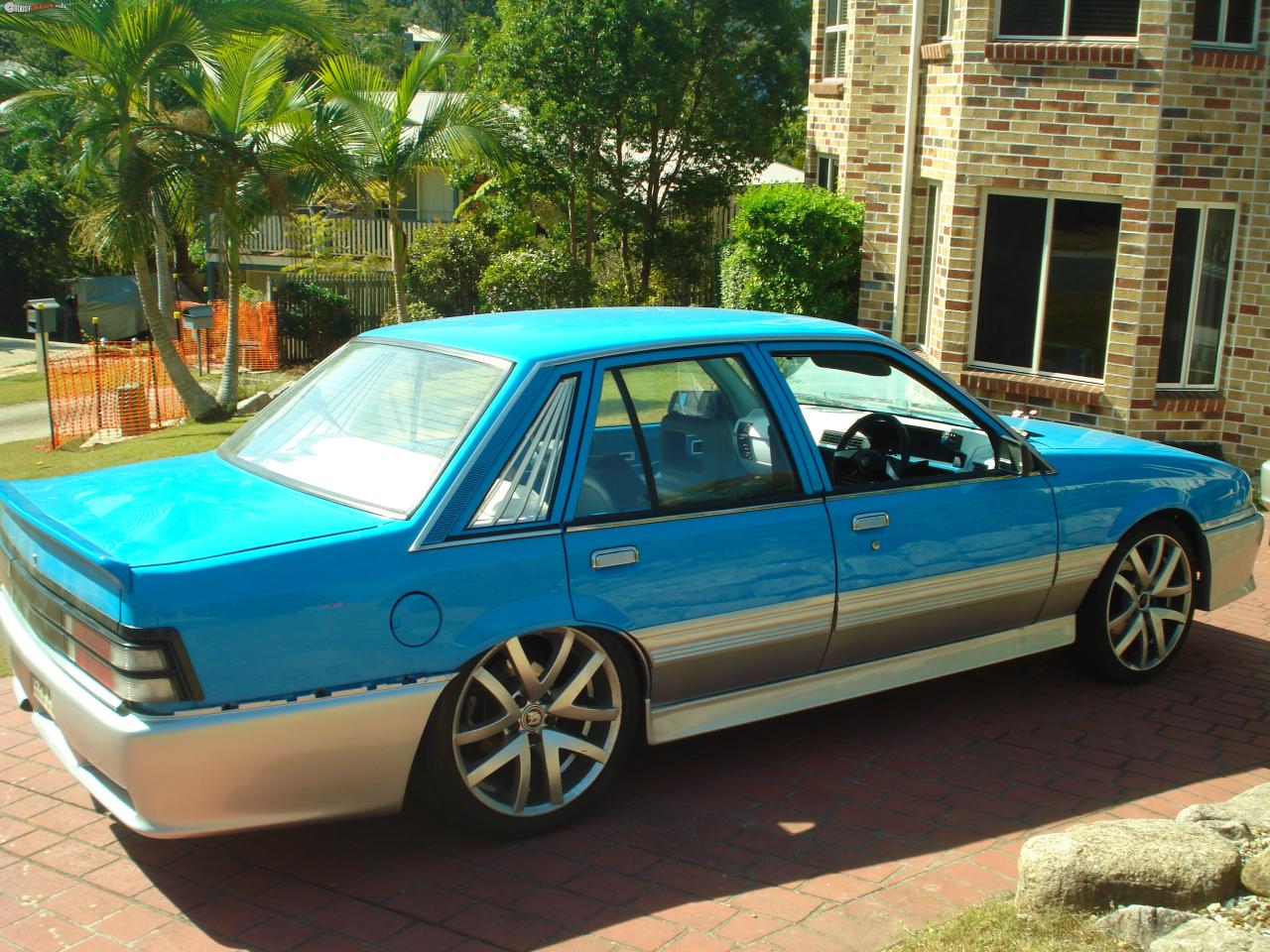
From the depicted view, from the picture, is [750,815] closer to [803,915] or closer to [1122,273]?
[803,915]

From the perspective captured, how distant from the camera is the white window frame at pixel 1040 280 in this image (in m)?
12.0

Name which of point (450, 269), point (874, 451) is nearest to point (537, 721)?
point (874, 451)

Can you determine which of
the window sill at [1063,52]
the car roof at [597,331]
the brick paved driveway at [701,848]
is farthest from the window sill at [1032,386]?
the car roof at [597,331]

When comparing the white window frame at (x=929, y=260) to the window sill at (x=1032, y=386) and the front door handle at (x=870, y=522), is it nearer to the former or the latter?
the window sill at (x=1032, y=386)

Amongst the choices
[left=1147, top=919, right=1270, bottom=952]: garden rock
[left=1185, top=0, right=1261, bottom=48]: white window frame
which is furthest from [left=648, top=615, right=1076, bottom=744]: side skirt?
[left=1185, top=0, right=1261, bottom=48]: white window frame

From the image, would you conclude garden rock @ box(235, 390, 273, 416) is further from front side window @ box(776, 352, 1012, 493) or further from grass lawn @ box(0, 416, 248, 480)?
front side window @ box(776, 352, 1012, 493)

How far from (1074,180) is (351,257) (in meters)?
21.1

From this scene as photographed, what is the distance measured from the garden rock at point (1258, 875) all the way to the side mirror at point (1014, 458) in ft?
6.23

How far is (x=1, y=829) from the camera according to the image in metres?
4.60

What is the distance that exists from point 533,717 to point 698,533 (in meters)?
0.87

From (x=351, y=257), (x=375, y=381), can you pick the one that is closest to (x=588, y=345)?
(x=375, y=381)

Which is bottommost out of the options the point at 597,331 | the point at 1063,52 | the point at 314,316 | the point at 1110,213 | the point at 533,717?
the point at 314,316

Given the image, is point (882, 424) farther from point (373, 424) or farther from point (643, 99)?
point (643, 99)

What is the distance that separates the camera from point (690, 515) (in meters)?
4.72
